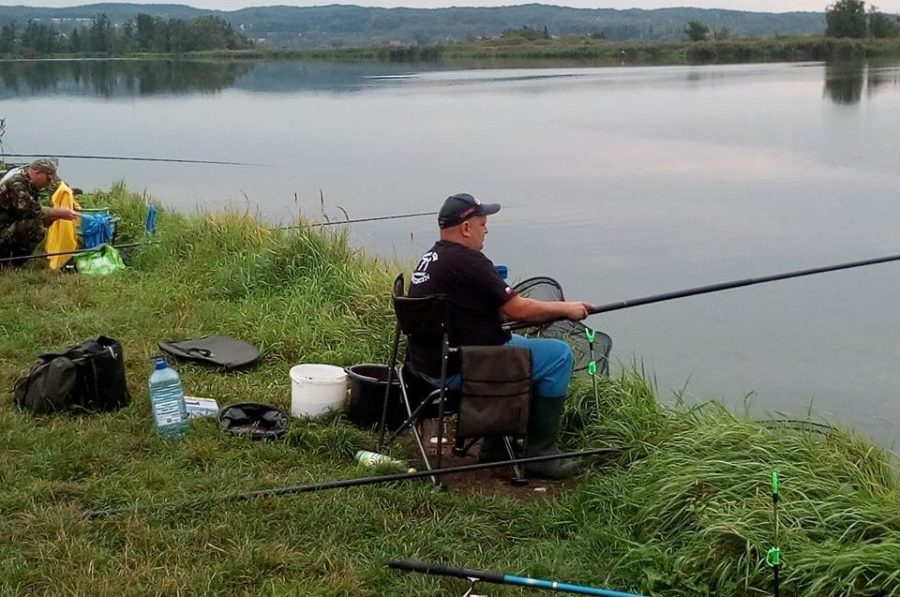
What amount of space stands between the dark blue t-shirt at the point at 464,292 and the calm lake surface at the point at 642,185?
2.30 metres

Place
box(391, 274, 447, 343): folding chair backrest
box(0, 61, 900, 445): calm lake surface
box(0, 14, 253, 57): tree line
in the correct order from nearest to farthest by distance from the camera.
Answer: box(391, 274, 447, 343): folding chair backrest, box(0, 61, 900, 445): calm lake surface, box(0, 14, 253, 57): tree line

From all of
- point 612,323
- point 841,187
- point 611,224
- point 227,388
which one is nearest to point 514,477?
point 227,388

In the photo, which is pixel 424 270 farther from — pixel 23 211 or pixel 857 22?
pixel 857 22

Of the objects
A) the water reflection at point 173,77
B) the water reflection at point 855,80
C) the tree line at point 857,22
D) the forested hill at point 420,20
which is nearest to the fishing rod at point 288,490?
the water reflection at point 855,80

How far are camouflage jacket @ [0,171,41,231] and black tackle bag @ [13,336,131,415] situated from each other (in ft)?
8.91

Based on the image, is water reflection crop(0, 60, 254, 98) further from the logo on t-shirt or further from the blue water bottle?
the logo on t-shirt

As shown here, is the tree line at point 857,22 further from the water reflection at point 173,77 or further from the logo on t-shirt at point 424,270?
the logo on t-shirt at point 424,270

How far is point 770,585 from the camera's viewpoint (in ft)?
8.48

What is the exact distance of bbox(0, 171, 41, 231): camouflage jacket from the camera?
20.4 feet

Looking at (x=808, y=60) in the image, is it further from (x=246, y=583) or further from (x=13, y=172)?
(x=246, y=583)

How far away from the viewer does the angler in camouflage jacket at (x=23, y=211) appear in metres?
6.23

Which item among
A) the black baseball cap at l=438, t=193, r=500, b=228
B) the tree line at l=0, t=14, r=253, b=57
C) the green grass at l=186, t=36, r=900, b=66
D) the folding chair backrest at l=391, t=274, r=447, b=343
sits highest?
the tree line at l=0, t=14, r=253, b=57

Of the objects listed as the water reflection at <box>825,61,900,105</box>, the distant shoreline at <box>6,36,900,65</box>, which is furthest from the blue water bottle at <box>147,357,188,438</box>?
the distant shoreline at <box>6,36,900,65</box>

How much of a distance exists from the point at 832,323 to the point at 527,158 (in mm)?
8739
